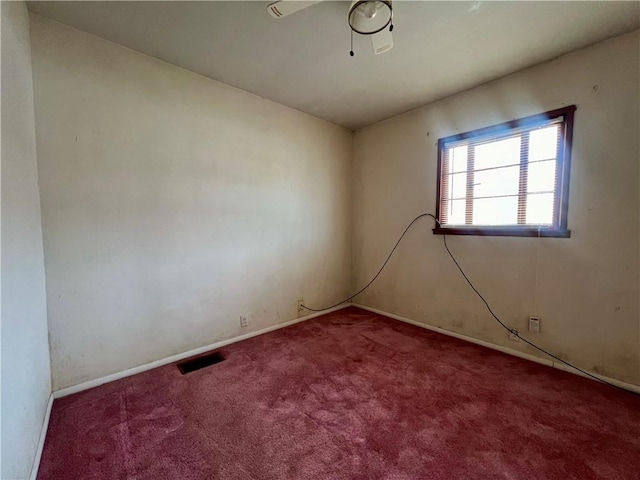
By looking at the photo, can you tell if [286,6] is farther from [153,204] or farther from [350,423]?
[350,423]

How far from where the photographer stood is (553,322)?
215cm

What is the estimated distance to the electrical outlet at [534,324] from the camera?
2221mm

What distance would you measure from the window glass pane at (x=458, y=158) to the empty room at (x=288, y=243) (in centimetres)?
2

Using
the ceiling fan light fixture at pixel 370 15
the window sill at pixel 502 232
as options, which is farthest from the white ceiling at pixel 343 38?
the window sill at pixel 502 232

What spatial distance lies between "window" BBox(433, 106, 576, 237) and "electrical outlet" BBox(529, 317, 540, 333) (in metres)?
0.73

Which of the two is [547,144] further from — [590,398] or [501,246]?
[590,398]

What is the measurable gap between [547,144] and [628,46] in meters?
0.70

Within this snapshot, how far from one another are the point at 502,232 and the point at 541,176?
0.54 metres

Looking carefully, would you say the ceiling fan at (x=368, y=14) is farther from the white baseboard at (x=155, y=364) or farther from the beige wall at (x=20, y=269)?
the white baseboard at (x=155, y=364)

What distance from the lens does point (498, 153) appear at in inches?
96.0

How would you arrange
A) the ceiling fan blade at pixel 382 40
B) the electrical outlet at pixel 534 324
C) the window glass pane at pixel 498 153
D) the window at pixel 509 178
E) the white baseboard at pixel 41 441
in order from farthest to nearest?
the window glass pane at pixel 498 153, the electrical outlet at pixel 534 324, the window at pixel 509 178, the ceiling fan blade at pixel 382 40, the white baseboard at pixel 41 441

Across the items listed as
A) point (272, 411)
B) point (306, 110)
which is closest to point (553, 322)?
point (272, 411)

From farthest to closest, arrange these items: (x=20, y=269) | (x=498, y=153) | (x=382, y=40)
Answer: (x=498, y=153)
(x=382, y=40)
(x=20, y=269)

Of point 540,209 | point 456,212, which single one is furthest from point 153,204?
point 540,209
